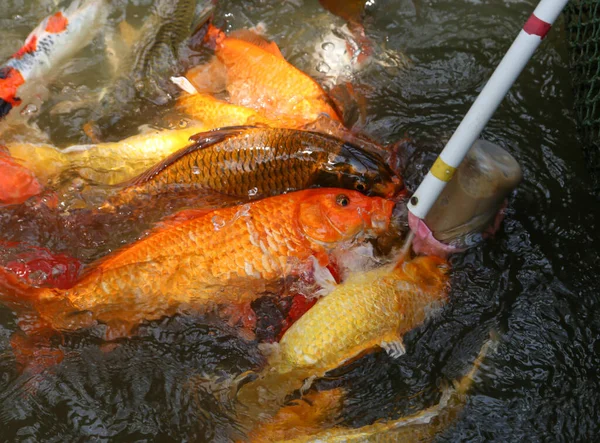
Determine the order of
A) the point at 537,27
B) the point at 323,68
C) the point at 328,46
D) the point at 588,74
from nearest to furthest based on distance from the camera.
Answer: the point at 537,27 → the point at 588,74 → the point at 323,68 → the point at 328,46

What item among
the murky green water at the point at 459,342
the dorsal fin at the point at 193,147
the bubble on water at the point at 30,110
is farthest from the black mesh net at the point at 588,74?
the bubble on water at the point at 30,110

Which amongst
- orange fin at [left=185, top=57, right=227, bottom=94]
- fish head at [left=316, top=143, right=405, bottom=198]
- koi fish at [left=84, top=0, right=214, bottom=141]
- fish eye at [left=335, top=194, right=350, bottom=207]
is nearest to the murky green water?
koi fish at [left=84, top=0, right=214, bottom=141]

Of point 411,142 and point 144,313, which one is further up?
point 411,142

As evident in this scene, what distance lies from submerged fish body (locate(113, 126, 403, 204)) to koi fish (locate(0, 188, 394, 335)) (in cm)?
15

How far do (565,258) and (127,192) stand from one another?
2410 mm

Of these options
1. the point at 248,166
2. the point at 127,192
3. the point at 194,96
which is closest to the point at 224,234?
the point at 248,166

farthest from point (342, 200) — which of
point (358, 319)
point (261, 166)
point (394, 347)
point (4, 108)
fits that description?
point (4, 108)

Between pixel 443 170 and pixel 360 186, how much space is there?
61 centimetres

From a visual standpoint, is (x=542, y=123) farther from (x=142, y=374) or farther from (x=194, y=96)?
(x=142, y=374)

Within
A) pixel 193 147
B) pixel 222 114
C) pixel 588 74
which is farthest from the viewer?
pixel 222 114

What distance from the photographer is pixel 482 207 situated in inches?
115

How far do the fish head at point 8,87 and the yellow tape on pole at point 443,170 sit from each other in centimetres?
261

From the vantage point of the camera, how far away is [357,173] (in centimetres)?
303

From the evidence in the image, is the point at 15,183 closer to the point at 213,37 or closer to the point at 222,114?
the point at 222,114
